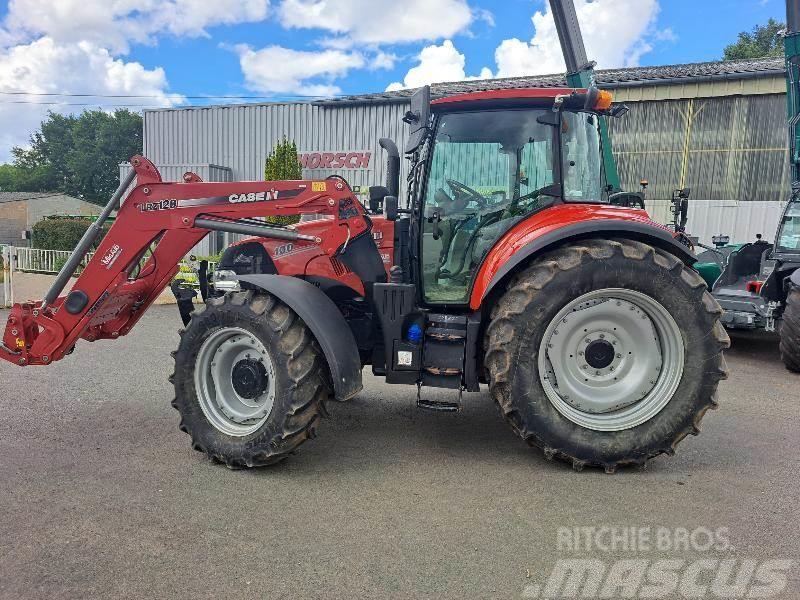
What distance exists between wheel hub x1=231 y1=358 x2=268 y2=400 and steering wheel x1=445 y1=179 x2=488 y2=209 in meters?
1.84

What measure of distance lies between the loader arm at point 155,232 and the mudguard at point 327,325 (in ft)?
1.43

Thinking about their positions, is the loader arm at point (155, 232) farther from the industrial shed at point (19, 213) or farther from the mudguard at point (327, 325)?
the industrial shed at point (19, 213)

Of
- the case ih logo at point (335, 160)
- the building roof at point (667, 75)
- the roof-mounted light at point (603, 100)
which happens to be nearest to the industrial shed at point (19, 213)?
the case ih logo at point (335, 160)

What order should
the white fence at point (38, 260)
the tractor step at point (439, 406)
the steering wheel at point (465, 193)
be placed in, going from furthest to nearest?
the white fence at point (38, 260) → the steering wheel at point (465, 193) → the tractor step at point (439, 406)

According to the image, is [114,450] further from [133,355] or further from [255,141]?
[255,141]

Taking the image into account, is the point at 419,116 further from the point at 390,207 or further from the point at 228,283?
the point at 228,283

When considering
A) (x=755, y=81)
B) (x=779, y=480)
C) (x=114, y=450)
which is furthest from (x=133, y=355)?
(x=755, y=81)

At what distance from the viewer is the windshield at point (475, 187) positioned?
4.21 meters

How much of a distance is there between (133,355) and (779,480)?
6.85 m

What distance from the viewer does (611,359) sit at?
159 inches

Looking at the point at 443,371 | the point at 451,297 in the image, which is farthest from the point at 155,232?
the point at 443,371

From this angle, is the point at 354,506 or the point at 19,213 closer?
the point at 354,506

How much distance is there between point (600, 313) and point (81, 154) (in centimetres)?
7060

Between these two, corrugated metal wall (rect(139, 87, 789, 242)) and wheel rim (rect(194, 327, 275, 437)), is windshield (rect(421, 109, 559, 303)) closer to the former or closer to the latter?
wheel rim (rect(194, 327, 275, 437))
